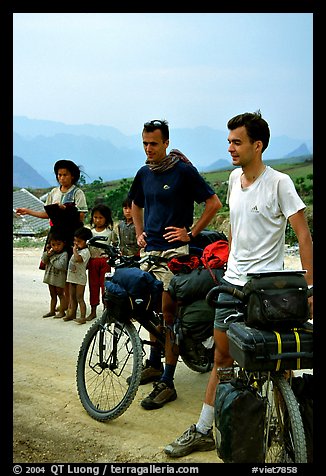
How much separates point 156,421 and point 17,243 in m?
10.8

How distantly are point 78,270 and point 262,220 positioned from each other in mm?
3795

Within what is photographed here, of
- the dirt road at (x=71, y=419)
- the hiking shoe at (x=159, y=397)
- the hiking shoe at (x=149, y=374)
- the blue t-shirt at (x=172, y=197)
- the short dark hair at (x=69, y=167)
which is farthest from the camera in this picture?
the short dark hair at (x=69, y=167)

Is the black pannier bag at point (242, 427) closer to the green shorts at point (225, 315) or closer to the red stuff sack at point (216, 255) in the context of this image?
the green shorts at point (225, 315)

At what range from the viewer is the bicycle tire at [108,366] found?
412 cm

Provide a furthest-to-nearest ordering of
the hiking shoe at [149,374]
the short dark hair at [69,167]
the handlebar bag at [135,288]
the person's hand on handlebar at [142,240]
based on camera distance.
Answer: the short dark hair at [69,167]
the hiking shoe at [149,374]
the person's hand on handlebar at [142,240]
the handlebar bag at [135,288]

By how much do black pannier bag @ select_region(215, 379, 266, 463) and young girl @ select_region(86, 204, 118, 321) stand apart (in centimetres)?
412

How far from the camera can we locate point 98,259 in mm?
7098

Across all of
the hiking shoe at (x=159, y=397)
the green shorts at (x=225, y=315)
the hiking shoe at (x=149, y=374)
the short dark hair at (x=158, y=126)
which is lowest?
the hiking shoe at (x=159, y=397)

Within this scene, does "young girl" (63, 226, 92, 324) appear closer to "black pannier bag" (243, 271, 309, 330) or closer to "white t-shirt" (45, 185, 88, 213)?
"white t-shirt" (45, 185, 88, 213)

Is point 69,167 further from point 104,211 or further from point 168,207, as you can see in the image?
point 168,207

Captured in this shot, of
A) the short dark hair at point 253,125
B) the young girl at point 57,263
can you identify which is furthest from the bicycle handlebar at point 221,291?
the young girl at point 57,263

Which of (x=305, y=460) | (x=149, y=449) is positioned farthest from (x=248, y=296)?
(x=149, y=449)

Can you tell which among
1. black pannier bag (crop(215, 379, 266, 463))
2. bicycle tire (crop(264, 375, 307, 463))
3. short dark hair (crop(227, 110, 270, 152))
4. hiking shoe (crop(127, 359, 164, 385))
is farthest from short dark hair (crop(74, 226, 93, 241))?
black pannier bag (crop(215, 379, 266, 463))

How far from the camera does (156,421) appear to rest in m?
4.25
